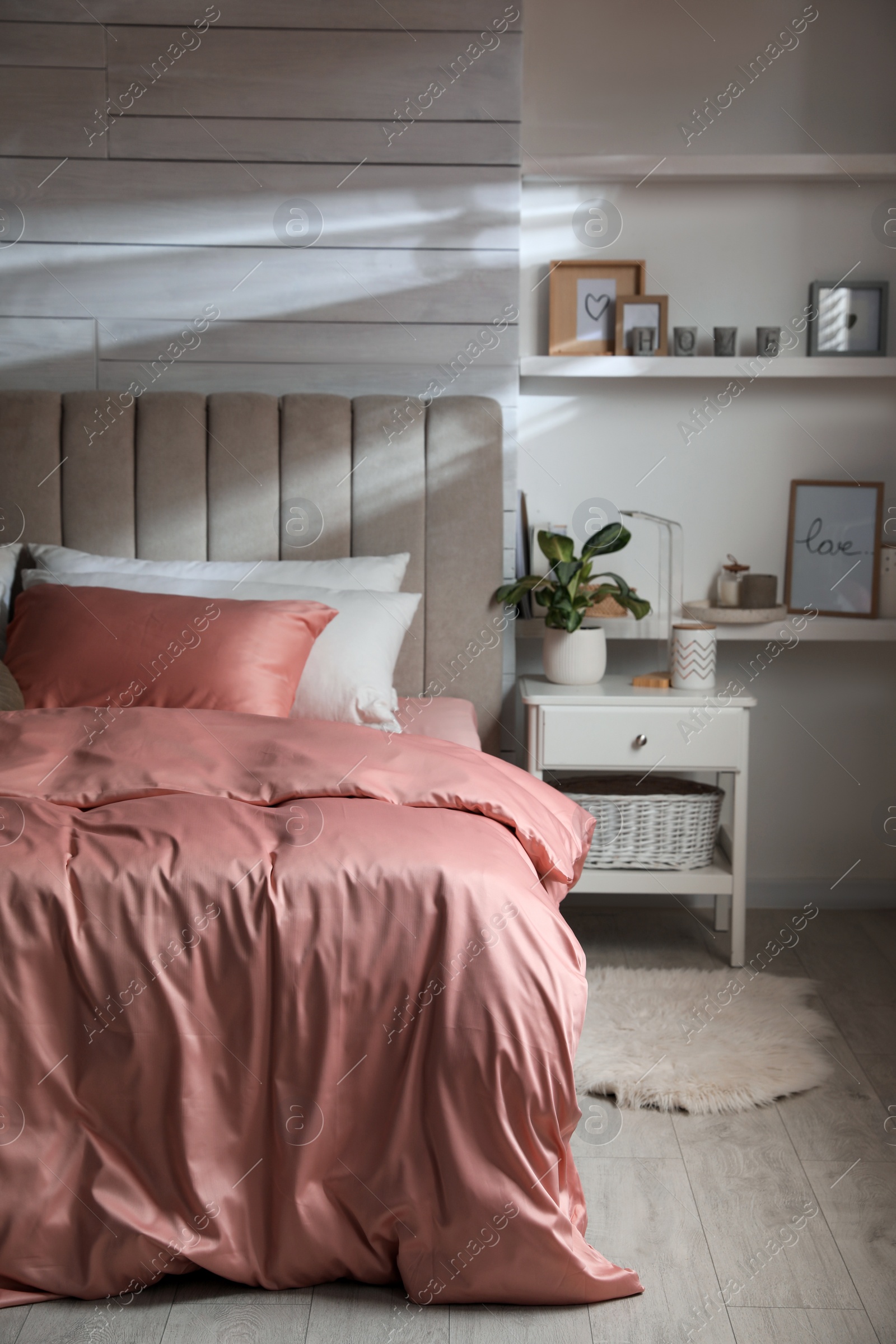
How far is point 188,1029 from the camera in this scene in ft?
5.16

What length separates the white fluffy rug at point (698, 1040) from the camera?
219cm

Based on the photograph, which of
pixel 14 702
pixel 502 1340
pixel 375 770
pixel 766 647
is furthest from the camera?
pixel 766 647

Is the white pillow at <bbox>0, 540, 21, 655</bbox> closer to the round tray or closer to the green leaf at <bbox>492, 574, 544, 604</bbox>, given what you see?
the green leaf at <bbox>492, 574, 544, 604</bbox>

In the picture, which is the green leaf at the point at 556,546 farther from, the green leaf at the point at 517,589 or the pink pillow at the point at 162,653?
the pink pillow at the point at 162,653

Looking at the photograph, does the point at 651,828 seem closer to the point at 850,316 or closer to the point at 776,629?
the point at 776,629

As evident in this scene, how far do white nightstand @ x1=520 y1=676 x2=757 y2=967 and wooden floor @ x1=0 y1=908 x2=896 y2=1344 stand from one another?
0.53 metres

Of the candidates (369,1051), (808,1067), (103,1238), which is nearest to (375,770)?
(369,1051)

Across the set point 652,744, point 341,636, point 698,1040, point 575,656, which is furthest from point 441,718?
point 698,1040

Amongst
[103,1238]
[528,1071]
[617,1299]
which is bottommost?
[617,1299]

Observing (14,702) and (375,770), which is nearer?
(375,770)

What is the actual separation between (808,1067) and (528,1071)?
0.97 m

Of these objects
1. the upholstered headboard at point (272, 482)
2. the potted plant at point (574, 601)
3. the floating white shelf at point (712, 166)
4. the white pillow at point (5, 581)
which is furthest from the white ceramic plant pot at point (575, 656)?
the white pillow at point (5, 581)

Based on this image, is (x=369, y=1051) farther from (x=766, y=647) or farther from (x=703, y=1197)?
(x=766, y=647)

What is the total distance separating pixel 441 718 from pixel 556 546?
552mm
